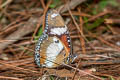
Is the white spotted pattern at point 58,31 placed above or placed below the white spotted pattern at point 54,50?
above

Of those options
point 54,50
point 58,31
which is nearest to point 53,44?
point 54,50

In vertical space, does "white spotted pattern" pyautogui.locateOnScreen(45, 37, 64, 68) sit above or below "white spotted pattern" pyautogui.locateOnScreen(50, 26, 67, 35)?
below

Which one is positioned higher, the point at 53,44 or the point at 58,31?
the point at 58,31

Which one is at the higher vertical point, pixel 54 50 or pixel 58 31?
pixel 58 31

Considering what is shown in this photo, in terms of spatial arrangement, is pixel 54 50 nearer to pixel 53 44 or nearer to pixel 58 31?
pixel 53 44

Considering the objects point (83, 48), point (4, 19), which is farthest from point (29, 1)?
point (83, 48)

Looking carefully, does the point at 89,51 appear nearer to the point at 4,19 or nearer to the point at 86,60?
the point at 86,60
